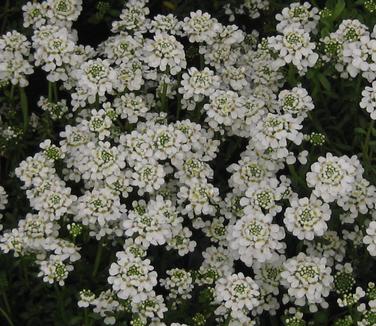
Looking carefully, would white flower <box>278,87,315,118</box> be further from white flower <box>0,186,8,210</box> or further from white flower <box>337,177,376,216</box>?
white flower <box>0,186,8,210</box>

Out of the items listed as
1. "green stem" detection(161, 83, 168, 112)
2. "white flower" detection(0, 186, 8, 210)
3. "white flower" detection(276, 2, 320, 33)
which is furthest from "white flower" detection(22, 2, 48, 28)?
"white flower" detection(276, 2, 320, 33)

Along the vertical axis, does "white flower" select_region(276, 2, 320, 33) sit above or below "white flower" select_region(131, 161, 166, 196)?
above

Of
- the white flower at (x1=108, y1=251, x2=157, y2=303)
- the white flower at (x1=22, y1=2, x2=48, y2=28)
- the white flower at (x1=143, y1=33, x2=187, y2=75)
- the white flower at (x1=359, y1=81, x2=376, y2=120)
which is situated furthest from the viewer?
the white flower at (x1=22, y1=2, x2=48, y2=28)

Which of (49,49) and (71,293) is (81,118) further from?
(71,293)

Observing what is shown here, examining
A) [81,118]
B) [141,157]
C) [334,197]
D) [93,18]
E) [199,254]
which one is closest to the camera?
[334,197]

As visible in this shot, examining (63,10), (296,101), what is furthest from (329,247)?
(63,10)

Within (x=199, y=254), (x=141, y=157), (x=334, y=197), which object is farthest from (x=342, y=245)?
(x=141, y=157)
